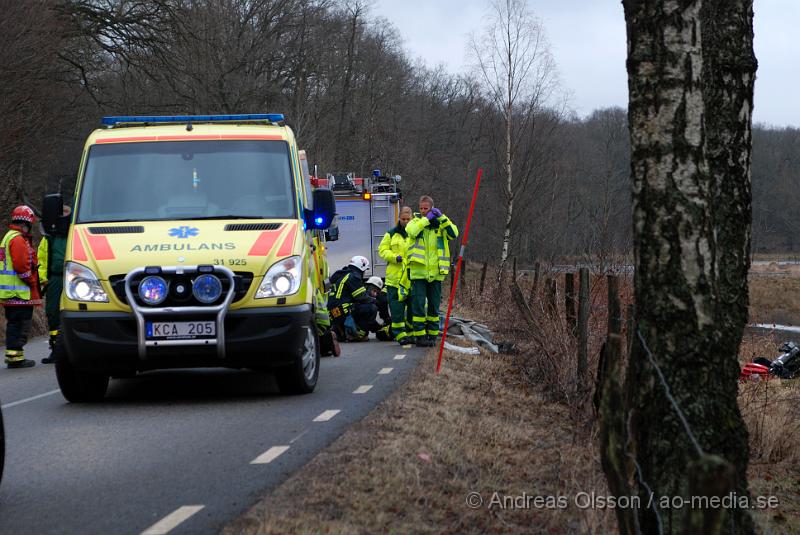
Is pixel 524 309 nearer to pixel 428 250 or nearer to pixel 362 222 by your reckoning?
pixel 428 250

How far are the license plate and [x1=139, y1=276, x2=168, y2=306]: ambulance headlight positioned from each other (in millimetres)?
189

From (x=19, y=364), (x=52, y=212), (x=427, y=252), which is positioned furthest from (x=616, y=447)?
(x=19, y=364)

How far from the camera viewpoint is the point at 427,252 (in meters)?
14.8

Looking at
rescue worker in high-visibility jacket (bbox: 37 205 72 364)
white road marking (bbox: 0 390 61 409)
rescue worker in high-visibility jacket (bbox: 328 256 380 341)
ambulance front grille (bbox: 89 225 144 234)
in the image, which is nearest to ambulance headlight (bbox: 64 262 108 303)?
ambulance front grille (bbox: 89 225 144 234)

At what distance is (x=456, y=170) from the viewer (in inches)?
2591

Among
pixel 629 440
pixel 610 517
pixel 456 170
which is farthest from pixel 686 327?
pixel 456 170

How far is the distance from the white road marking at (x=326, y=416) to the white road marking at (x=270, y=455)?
1183mm

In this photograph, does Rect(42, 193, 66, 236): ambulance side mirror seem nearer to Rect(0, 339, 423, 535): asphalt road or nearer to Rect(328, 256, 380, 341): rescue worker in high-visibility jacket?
Rect(0, 339, 423, 535): asphalt road

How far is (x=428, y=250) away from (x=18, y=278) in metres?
5.41

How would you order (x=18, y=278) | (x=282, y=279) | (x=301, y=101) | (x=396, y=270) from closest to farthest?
(x=282, y=279) < (x=18, y=278) < (x=396, y=270) < (x=301, y=101)

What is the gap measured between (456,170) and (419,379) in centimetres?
5543

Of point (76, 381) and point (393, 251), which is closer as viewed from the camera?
point (76, 381)

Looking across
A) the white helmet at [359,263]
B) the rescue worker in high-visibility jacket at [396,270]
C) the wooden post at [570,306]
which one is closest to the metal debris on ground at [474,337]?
the rescue worker in high-visibility jacket at [396,270]

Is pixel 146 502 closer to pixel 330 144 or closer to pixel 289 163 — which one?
pixel 289 163
